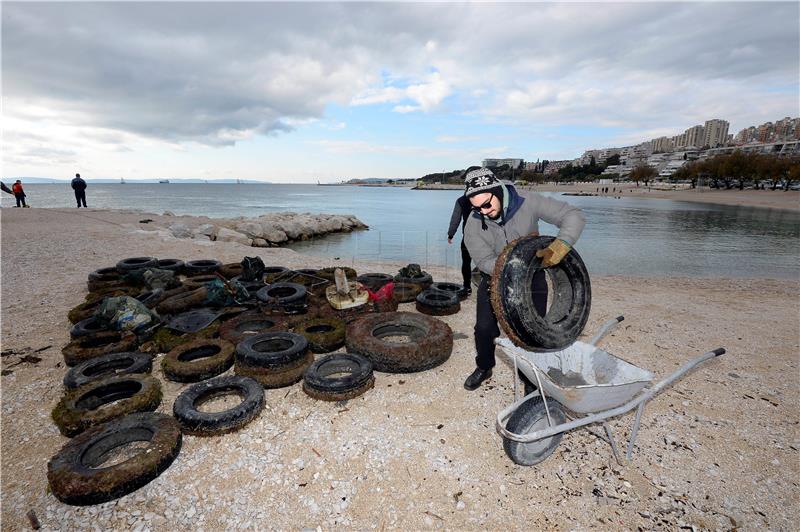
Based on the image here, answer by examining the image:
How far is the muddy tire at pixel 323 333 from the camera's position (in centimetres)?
498

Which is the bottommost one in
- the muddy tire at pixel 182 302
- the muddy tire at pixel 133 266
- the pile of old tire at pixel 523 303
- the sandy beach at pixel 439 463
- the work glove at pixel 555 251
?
the sandy beach at pixel 439 463

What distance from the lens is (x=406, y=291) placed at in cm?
754

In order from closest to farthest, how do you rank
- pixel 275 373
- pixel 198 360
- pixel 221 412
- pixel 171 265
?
pixel 221 412 → pixel 275 373 → pixel 198 360 → pixel 171 265

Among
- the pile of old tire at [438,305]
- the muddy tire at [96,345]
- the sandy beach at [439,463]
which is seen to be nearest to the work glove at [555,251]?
the sandy beach at [439,463]

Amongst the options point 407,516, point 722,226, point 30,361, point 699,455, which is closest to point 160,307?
point 30,361

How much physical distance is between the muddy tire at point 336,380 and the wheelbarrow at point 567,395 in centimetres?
174

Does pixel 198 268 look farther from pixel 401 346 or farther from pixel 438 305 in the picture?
pixel 401 346

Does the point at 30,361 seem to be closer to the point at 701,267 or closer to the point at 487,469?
the point at 487,469

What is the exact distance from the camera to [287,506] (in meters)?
2.66

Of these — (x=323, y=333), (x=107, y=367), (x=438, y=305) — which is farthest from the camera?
(x=438, y=305)

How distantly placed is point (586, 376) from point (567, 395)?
102 centimetres

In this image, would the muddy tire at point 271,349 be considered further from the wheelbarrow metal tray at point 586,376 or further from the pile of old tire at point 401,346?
the wheelbarrow metal tray at point 586,376

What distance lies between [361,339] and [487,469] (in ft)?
7.58

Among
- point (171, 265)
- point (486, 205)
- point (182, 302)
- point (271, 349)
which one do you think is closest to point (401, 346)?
point (271, 349)
